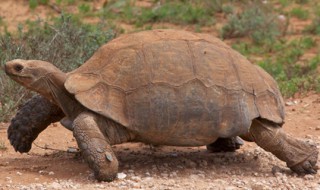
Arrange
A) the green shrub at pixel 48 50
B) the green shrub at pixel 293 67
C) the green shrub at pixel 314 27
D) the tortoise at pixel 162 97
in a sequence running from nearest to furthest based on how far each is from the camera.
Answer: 1. the tortoise at pixel 162 97
2. the green shrub at pixel 48 50
3. the green shrub at pixel 293 67
4. the green shrub at pixel 314 27

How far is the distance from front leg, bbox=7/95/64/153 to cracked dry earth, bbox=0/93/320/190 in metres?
0.18

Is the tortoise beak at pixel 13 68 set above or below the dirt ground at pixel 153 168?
above

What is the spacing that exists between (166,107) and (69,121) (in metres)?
0.88

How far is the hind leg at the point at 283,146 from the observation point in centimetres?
680

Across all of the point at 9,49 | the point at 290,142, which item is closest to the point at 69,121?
the point at 290,142

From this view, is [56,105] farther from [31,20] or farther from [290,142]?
[31,20]

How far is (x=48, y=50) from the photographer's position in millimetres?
9203

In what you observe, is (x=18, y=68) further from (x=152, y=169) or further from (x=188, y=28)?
(x=188, y=28)

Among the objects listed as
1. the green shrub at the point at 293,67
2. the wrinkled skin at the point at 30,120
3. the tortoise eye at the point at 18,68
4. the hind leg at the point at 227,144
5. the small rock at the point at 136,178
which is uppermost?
the tortoise eye at the point at 18,68

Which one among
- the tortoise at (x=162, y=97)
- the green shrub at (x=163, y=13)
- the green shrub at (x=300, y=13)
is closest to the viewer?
the tortoise at (x=162, y=97)

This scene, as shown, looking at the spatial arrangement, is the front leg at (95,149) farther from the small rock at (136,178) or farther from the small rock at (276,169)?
the small rock at (276,169)

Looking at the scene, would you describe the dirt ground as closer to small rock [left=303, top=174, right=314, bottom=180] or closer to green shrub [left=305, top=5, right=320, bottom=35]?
small rock [left=303, top=174, right=314, bottom=180]

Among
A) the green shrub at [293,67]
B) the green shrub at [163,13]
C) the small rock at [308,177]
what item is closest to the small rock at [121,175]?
the small rock at [308,177]

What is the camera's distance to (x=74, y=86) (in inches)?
255
